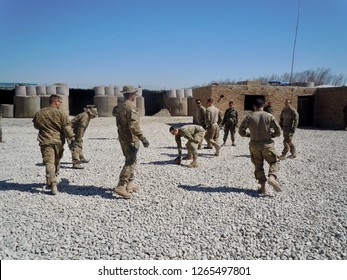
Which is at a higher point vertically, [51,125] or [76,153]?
[51,125]

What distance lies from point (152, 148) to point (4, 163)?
13.8 feet

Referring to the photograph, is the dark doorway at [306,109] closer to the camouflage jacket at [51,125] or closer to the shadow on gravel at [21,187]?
the camouflage jacket at [51,125]

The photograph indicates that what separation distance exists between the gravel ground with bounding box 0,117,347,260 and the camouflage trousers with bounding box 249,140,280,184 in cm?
38

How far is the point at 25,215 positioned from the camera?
4008mm

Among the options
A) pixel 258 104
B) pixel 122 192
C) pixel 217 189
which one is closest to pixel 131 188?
pixel 122 192

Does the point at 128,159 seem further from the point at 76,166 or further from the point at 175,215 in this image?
the point at 76,166

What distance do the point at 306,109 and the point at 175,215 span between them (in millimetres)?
15995

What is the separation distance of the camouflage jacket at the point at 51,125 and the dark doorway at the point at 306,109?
15786 mm

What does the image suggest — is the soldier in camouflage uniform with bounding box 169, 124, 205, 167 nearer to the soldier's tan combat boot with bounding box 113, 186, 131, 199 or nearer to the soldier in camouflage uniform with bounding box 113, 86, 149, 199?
the soldier in camouflage uniform with bounding box 113, 86, 149, 199

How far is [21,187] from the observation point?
17.2ft

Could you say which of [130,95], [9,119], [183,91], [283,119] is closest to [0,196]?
[130,95]

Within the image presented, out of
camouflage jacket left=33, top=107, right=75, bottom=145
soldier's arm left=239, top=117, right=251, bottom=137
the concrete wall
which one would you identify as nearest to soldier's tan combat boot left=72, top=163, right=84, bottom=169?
camouflage jacket left=33, top=107, right=75, bottom=145

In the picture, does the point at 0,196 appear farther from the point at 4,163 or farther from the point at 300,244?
the point at 300,244

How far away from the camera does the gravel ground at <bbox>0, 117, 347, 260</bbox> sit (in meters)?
3.10
